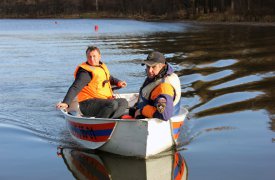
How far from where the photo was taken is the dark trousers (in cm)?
741

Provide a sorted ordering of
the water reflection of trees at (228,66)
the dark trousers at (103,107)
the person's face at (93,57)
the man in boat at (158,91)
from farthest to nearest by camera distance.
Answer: the water reflection of trees at (228,66) → the person's face at (93,57) → the dark trousers at (103,107) → the man in boat at (158,91)

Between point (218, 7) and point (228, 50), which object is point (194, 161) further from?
point (218, 7)

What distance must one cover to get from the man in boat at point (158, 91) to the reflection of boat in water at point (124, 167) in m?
0.70

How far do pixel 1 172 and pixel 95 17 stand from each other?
64.5m

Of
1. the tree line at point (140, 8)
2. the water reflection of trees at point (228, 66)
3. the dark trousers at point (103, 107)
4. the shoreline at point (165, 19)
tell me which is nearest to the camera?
the dark trousers at point (103, 107)

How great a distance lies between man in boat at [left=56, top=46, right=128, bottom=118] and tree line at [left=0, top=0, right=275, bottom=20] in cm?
3561

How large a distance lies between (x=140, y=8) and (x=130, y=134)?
6290 cm

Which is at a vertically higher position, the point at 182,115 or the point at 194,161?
the point at 182,115

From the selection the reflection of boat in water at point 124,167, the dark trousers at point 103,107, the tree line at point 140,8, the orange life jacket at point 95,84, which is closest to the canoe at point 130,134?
→ the reflection of boat in water at point 124,167

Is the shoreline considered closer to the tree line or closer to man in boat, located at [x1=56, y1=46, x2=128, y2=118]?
the tree line

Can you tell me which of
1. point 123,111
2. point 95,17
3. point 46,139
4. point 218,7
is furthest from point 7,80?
point 95,17

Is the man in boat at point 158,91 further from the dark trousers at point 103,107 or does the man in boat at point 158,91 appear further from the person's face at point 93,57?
the person's face at point 93,57

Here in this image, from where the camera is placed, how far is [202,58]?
747 inches

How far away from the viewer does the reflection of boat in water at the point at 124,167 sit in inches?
260
